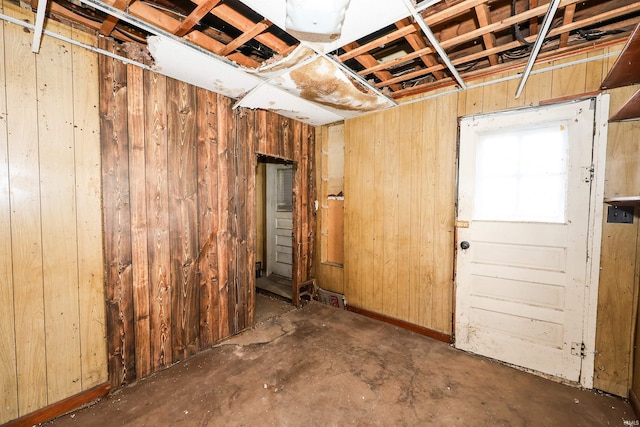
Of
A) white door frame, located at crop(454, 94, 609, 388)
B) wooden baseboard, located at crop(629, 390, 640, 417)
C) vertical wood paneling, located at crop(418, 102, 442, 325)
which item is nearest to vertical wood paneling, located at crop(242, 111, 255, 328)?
vertical wood paneling, located at crop(418, 102, 442, 325)

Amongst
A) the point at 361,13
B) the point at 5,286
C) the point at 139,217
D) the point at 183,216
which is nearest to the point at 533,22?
the point at 361,13

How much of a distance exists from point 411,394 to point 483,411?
18.1 inches

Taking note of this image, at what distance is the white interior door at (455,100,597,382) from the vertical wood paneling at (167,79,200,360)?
2493 mm

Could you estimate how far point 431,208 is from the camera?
2.68m

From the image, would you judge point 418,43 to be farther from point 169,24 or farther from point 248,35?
point 169,24

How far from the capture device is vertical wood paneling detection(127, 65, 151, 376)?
197cm

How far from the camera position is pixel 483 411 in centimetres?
174

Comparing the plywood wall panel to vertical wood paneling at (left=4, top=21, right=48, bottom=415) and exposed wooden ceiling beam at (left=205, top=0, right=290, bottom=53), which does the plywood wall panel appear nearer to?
exposed wooden ceiling beam at (left=205, top=0, right=290, bottom=53)

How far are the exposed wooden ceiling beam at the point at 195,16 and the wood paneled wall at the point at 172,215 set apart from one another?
0.61m

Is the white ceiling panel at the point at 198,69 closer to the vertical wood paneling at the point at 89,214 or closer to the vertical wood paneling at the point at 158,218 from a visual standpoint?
the vertical wood paneling at the point at 158,218

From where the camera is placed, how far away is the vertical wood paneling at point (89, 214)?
5.75 feet

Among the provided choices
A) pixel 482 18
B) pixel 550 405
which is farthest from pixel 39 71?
pixel 550 405

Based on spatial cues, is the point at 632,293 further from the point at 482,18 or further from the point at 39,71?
the point at 39,71

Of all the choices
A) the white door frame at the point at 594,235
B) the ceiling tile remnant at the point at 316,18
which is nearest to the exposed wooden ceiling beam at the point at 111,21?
the ceiling tile remnant at the point at 316,18
